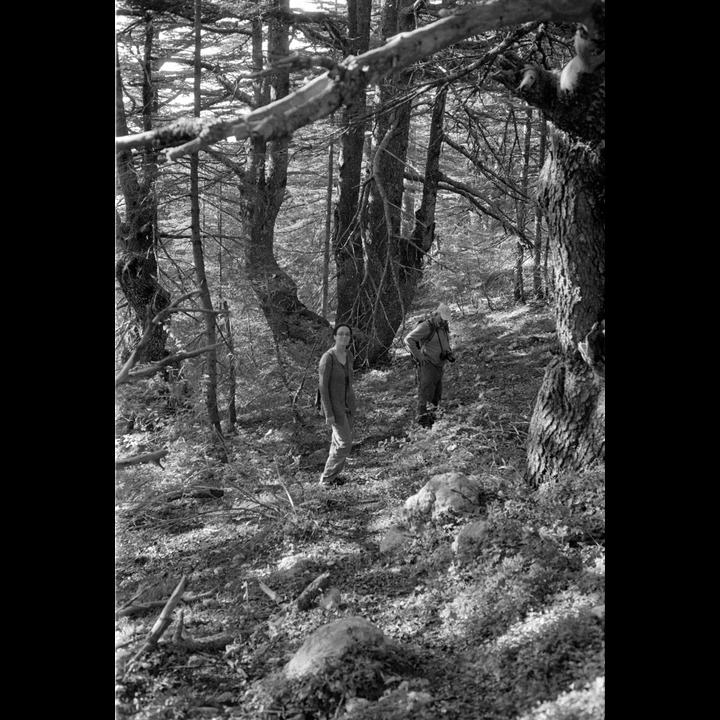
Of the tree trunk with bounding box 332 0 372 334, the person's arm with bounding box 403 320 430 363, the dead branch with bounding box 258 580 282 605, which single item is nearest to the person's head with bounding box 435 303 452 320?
the person's arm with bounding box 403 320 430 363

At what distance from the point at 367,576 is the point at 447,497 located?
90 centimetres

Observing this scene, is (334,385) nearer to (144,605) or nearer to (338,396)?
(338,396)

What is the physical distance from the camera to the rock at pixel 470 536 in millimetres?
4465

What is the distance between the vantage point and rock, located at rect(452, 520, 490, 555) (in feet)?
14.6

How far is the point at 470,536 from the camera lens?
452cm

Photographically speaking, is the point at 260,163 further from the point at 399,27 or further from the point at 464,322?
Result: the point at 464,322

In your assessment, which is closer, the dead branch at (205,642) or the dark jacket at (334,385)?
the dead branch at (205,642)

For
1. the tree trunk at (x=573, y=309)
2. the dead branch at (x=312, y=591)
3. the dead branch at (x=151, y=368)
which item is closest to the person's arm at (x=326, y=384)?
the tree trunk at (x=573, y=309)

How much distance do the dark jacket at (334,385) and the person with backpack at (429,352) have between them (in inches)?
57.9

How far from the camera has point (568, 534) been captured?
4176mm

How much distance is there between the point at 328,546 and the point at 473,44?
4.12 metres

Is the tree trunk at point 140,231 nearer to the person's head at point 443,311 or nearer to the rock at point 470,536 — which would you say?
the person's head at point 443,311

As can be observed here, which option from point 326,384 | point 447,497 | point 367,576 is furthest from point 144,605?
point 326,384
